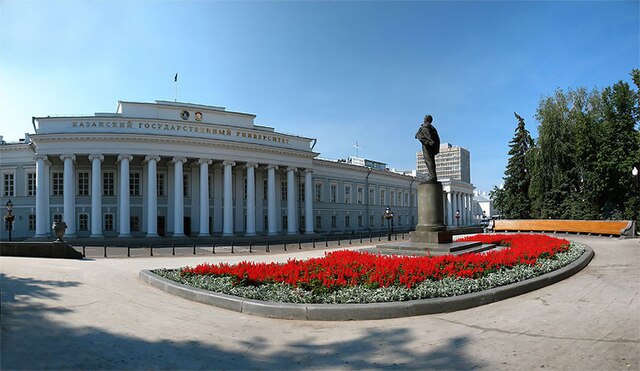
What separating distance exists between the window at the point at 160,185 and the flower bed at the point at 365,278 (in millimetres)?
29402

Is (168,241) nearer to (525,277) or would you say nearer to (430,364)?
(525,277)

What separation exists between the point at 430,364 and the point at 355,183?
5053 centimetres

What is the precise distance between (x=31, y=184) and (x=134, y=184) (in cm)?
994

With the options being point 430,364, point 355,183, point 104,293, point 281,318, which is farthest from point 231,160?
point 430,364

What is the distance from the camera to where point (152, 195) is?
116ft

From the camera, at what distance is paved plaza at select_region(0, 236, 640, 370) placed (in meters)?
4.76

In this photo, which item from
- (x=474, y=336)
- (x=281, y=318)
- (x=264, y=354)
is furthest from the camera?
(x=281, y=318)

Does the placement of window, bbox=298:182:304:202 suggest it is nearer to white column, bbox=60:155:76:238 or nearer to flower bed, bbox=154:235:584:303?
white column, bbox=60:155:76:238

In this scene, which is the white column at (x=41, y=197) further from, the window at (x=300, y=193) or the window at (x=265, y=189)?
the window at (x=300, y=193)

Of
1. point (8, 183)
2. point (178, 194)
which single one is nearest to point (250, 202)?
point (178, 194)

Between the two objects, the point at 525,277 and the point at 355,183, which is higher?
the point at 355,183

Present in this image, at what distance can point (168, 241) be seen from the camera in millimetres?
33188

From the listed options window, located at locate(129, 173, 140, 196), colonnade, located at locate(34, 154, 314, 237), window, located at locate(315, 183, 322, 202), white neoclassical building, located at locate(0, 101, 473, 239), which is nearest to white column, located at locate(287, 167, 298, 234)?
white neoclassical building, located at locate(0, 101, 473, 239)

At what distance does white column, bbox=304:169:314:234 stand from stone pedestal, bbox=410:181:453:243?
29.3 metres
